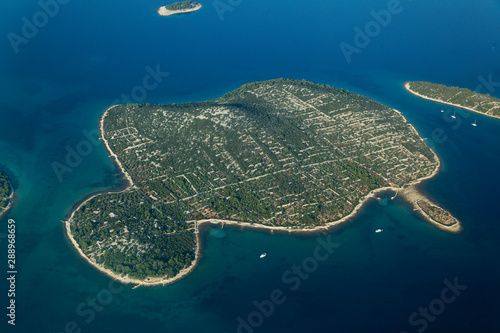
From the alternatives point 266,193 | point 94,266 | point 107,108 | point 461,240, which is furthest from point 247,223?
point 107,108

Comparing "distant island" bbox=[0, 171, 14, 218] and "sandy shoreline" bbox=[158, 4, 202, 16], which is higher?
"sandy shoreline" bbox=[158, 4, 202, 16]

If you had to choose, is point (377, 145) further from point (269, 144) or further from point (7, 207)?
point (7, 207)

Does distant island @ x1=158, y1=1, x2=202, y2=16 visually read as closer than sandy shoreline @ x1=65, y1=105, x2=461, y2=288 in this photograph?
No
